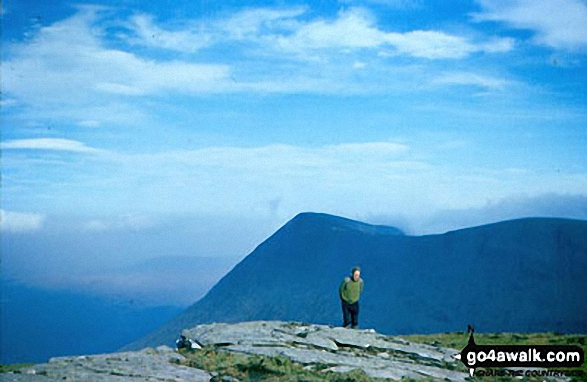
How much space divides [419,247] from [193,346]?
71.0 m

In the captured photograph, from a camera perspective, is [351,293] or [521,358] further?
[351,293]

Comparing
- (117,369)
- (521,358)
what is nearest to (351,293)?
(521,358)

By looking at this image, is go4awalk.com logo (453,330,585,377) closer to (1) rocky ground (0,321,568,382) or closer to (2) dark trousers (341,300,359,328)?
(1) rocky ground (0,321,568,382)

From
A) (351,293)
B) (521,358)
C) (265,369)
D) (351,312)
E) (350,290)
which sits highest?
(350,290)

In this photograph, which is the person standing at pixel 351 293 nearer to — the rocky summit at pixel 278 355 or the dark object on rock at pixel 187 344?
the rocky summit at pixel 278 355

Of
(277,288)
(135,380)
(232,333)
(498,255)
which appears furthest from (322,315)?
(135,380)

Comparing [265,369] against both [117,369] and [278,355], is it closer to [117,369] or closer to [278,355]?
[278,355]

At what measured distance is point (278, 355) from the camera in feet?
65.7

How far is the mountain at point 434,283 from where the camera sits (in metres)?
77.9

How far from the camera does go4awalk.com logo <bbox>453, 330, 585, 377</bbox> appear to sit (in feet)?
69.8

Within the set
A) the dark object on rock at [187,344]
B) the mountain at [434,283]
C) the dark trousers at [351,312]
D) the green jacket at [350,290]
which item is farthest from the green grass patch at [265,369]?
the mountain at [434,283]

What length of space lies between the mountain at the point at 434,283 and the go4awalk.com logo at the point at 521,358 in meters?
53.8

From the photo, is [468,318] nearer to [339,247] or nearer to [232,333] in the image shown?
[339,247]

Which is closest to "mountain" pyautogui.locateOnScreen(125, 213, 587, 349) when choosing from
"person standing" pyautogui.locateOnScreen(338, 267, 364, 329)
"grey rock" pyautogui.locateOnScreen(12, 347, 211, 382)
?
"person standing" pyautogui.locateOnScreen(338, 267, 364, 329)
